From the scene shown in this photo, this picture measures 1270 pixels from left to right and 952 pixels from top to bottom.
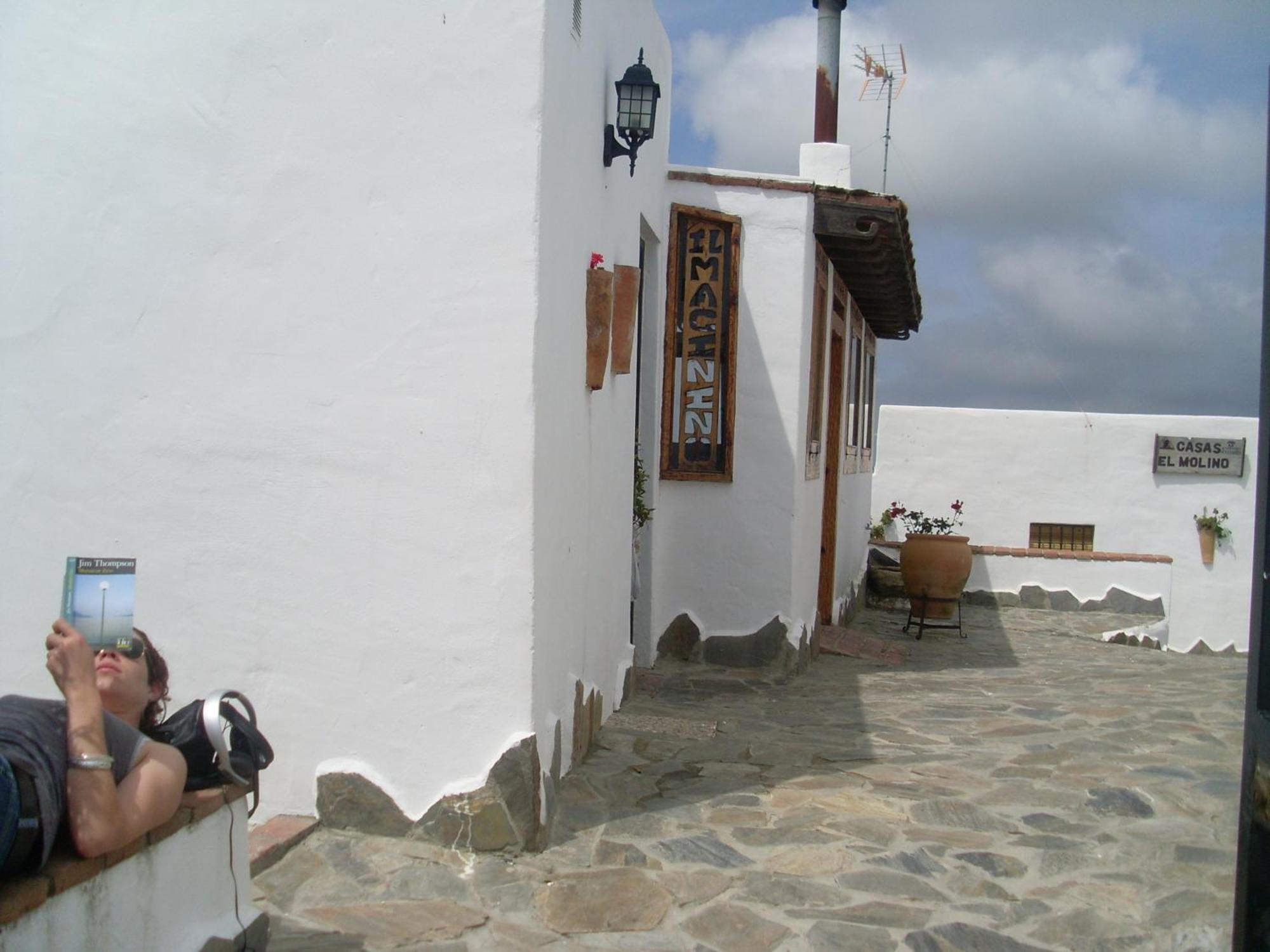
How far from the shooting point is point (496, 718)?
13.4ft

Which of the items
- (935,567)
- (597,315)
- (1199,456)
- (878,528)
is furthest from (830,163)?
(1199,456)

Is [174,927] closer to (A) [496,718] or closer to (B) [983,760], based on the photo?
(A) [496,718]

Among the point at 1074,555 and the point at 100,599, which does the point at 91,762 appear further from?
the point at 1074,555

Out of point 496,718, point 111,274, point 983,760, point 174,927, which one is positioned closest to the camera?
point 174,927

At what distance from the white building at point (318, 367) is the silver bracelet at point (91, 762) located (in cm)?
175

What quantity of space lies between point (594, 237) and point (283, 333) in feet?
5.12

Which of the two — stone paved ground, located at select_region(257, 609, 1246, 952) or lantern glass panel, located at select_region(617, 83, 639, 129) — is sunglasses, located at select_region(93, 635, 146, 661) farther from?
lantern glass panel, located at select_region(617, 83, 639, 129)

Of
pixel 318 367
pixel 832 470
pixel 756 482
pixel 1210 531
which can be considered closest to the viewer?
pixel 318 367

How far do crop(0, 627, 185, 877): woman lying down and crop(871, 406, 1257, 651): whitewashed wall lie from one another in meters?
13.8

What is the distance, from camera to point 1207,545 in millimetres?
15672

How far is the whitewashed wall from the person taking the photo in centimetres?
1573

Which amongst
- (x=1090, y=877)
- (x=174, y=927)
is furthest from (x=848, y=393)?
(x=174, y=927)

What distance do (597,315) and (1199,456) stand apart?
13.6 m

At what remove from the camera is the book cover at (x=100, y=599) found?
2.51 metres
